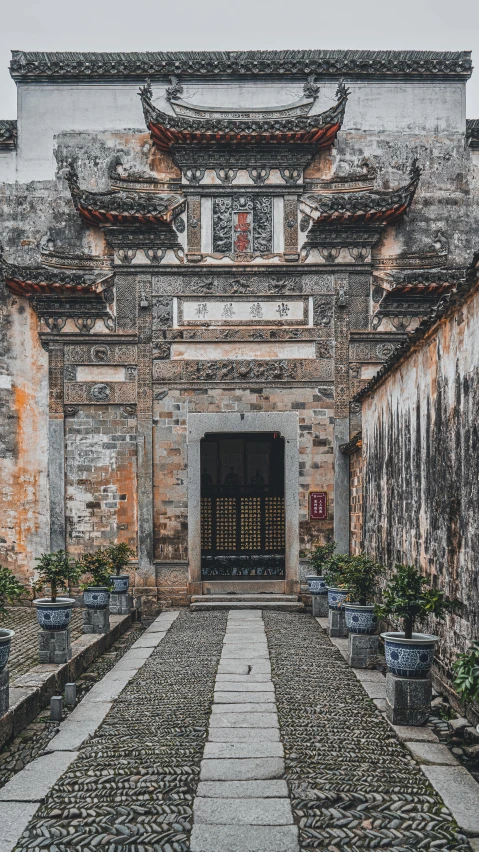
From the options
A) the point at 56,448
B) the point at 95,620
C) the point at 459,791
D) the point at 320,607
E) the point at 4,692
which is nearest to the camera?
the point at 459,791

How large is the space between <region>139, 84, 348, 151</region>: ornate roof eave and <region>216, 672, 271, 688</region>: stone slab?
9.35 meters

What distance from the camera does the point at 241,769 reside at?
5.18 m

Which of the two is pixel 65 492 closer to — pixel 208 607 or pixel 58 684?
pixel 208 607

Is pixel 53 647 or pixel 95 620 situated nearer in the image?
pixel 53 647

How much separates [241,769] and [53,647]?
3.57 meters

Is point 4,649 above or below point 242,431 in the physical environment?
below

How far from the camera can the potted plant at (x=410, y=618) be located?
6.17 m

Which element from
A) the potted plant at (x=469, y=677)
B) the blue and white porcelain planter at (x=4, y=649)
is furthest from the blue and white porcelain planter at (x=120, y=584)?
the potted plant at (x=469, y=677)

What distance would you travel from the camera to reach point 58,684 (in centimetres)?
770

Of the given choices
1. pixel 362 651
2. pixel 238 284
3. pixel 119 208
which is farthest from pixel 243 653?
pixel 119 208

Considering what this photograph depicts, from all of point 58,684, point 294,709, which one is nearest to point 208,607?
point 58,684

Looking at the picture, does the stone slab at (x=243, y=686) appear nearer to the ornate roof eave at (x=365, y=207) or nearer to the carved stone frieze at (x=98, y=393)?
the carved stone frieze at (x=98, y=393)

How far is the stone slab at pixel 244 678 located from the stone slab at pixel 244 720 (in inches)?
45.7

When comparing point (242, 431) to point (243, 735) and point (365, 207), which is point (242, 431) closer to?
point (365, 207)
